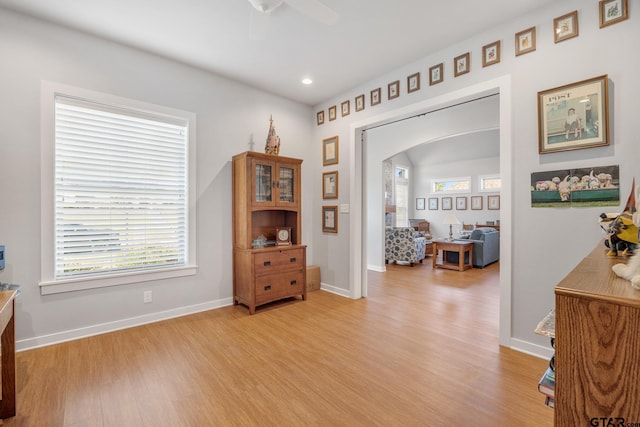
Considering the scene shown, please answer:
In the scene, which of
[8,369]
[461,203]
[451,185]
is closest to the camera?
[8,369]

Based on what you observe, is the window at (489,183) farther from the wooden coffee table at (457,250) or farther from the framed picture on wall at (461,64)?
Result: the framed picture on wall at (461,64)

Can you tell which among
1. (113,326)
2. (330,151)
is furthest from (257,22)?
(113,326)

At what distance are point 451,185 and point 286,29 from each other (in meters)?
8.87

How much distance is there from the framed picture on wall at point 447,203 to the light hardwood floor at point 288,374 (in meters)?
7.29

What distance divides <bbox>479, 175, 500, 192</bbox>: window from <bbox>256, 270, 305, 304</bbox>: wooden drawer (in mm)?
7808

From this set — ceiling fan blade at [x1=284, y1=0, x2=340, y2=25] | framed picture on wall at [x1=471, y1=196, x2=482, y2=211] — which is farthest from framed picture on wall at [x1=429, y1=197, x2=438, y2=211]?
ceiling fan blade at [x1=284, y1=0, x2=340, y2=25]

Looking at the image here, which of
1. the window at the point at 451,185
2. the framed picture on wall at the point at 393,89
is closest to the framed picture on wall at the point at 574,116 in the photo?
the framed picture on wall at the point at 393,89

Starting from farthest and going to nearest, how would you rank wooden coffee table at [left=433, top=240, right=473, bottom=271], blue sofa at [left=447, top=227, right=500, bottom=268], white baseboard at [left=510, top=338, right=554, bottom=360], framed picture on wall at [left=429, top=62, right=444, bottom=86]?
blue sofa at [left=447, top=227, right=500, bottom=268] < wooden coffee table at [left=433, top=240, right=473, bottom=271] < framed picture on wall at [left=429, top=62, right=444, bottom=86] < white baseboard at [left=510, top=338, right=554, bottom=360]

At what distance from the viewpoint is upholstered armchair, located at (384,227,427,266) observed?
253 inches

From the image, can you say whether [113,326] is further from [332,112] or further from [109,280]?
[332,112]

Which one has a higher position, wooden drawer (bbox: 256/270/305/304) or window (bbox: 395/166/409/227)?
window (bbox: 395/166/409/227)

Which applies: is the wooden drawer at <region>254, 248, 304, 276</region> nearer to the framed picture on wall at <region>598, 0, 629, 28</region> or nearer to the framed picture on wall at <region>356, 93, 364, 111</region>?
the framed picture on wall at <region>356, 93, 364, 111</region>

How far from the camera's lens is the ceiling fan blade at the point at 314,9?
1888mm

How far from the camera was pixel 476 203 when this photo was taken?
9516 mm
